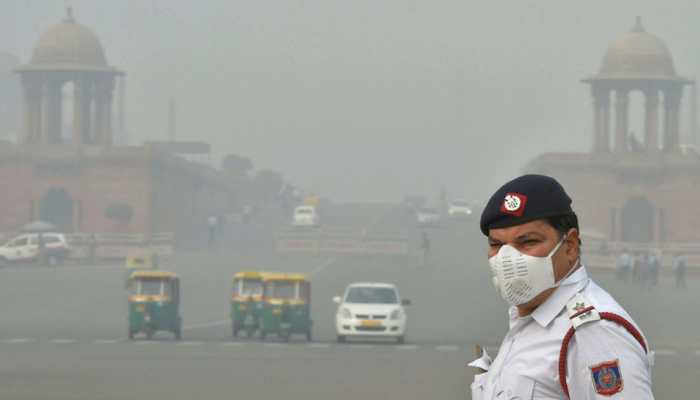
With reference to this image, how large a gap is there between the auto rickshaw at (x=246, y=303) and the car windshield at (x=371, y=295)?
1.95m

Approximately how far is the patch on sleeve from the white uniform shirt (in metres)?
0.01

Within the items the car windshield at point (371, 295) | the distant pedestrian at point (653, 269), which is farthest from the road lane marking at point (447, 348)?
the distant pedestrian at point (653, 269)

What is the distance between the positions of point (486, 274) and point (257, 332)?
2977cm

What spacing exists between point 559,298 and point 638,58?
328 ft

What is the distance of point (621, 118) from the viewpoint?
335 ft

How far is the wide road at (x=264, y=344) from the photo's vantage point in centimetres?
2156

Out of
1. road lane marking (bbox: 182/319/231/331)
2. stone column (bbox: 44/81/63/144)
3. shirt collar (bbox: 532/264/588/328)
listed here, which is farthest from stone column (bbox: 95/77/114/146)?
shirt collar (bbox: 532/264/588/328)

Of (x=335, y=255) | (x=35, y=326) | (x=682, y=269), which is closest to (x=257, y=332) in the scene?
(x=35, y=326)

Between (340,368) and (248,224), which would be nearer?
(340,368)

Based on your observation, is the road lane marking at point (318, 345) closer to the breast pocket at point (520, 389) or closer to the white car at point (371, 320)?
the white car at point (371, 320)

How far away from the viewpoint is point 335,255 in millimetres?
82250

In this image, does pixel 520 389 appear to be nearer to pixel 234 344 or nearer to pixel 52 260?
pixel 234 344

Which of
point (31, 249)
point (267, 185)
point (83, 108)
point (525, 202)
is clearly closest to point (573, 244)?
point (525, 202)

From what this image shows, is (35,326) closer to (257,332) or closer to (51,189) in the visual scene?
(257,332)
